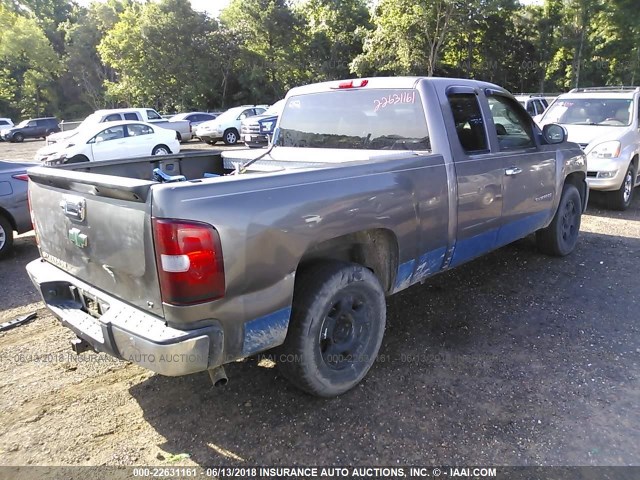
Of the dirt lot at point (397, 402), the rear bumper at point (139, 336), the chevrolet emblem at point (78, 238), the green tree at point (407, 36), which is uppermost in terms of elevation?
the green tree at point (407, 36)

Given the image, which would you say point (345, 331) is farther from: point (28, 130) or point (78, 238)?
point (28, 130)

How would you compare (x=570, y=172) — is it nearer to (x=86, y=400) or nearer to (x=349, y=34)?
(x=86, y=400)

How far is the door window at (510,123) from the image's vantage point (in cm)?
423

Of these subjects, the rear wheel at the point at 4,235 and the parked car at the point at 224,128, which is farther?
the parked car at the point at 224,128

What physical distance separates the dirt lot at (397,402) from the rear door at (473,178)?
28.5 inches

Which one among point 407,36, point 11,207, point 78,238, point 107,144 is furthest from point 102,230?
point 407,36

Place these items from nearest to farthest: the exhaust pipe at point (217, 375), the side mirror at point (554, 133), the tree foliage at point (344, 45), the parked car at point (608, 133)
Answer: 1. the exhaust pipe at point (217, 375)
2. the side mirror at point (554, 133)
3. the parked car at point (608, 133)
4. the tree foliage at point (344, 45)

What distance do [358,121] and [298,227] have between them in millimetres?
1681

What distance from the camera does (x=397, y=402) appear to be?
9.75 feet

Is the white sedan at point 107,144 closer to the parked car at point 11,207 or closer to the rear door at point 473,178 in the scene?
the parked car at point 11,207

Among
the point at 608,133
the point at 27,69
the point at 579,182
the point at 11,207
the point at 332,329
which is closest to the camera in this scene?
the point at 332,329

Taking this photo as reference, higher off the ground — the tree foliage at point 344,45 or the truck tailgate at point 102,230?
the tree foliage at point 344,45

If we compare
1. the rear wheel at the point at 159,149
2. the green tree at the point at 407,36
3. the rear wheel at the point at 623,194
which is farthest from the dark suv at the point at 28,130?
the rear wheel at the point at 623,194

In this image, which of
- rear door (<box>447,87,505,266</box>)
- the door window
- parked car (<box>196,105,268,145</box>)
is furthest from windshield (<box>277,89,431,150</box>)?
parked car (<box>196,105,268,145</box>)
